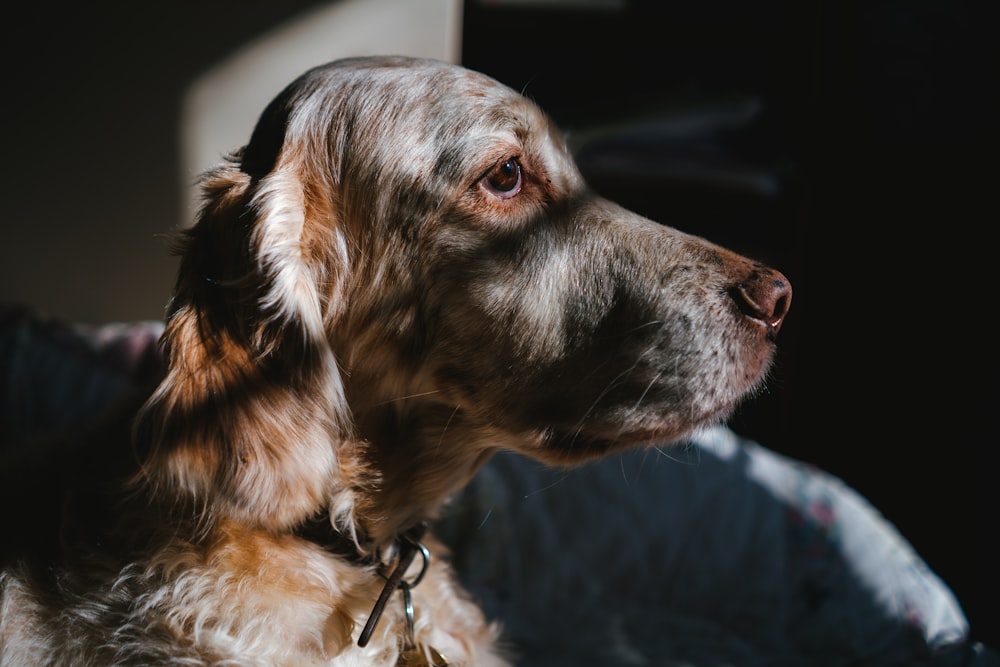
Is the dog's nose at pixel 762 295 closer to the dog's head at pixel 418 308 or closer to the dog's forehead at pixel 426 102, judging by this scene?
the dog's head at pixel 418 308

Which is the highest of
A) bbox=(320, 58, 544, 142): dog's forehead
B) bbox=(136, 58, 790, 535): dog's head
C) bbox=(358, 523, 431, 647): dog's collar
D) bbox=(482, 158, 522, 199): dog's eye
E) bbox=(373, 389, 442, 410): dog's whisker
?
bbox=(320, 58, 544, 142): dog's forehead

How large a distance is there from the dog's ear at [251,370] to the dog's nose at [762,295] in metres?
0.65

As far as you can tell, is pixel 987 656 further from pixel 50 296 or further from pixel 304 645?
pixel 50 296

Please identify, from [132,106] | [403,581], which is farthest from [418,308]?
[132,106]

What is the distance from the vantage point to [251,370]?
122 cm

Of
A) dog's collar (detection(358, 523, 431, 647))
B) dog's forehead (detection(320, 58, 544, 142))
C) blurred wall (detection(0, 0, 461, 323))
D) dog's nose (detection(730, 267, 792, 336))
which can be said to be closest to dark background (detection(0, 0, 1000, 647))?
blurred wall (detection(0, 0, 461, 323))

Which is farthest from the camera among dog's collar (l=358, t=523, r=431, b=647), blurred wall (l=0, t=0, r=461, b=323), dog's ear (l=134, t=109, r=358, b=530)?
blurred wall (l=0, t=0, r=461, b=323)

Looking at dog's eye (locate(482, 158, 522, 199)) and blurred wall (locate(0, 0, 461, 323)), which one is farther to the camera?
blurred wall (locate(0, 0, 461, 323))

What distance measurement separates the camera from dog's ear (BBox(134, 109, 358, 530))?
118 cm

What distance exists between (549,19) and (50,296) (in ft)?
7.98

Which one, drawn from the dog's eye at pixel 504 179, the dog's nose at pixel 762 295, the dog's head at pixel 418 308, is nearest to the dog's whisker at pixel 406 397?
the dog's head at pixel 418 308

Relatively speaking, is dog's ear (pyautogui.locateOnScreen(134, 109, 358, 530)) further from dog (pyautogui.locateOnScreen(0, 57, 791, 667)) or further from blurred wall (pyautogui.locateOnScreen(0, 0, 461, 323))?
blurred wall (pyautogui.locateOnScreen(0, 0, 461, 323))

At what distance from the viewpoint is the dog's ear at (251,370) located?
118cm

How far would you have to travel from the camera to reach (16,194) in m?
2.50
